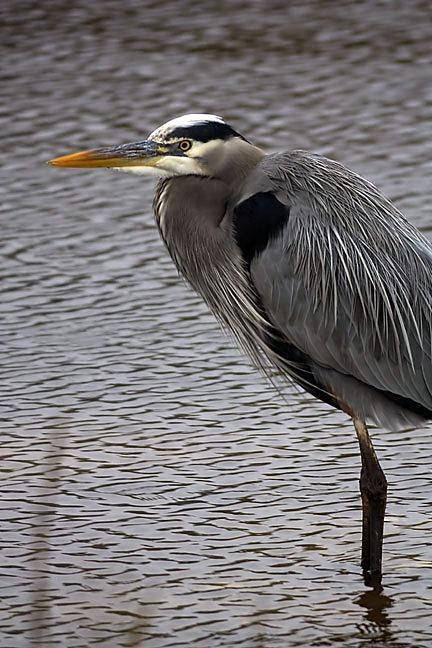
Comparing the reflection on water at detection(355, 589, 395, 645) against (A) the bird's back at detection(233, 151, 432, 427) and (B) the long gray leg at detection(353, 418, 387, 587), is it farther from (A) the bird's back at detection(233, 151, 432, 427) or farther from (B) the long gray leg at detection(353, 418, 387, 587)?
(A) the bird's back at detection(233, 151, 432, 427)

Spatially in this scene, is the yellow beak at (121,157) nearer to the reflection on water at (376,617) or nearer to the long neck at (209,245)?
the long neck at (209,245)

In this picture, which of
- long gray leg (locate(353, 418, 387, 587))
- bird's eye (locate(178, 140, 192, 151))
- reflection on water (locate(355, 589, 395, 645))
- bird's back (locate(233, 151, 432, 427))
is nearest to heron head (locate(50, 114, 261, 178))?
bird's eye (locate(178, 140, 192, 151))

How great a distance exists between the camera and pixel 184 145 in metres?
4.96

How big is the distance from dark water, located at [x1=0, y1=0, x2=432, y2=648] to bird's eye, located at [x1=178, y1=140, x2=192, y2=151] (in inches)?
41.6

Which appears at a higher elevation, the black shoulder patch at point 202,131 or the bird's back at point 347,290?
the black shoulder patch at point 202,131

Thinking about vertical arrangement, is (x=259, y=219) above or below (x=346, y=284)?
above

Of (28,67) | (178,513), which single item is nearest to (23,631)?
(178,513)

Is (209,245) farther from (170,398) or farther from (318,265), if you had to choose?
(170,398)

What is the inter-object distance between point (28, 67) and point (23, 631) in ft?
21.7

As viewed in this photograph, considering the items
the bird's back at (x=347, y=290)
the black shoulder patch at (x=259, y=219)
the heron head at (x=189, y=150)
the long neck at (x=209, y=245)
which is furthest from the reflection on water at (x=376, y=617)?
the heron head at (x=189, y=150)

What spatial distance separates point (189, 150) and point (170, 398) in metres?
1.57

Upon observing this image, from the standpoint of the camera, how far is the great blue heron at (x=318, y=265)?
491 centimetres

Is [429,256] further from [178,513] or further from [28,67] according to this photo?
[28,67]

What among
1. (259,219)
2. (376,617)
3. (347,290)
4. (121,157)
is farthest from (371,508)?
(121,157)
